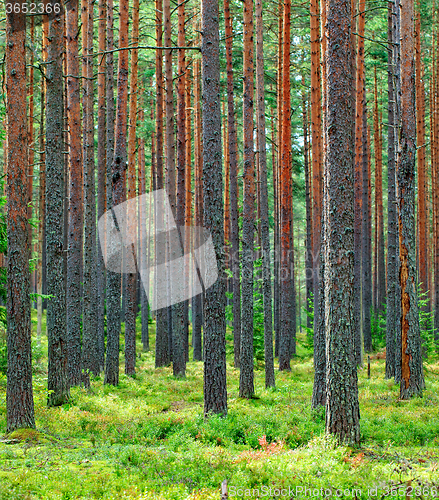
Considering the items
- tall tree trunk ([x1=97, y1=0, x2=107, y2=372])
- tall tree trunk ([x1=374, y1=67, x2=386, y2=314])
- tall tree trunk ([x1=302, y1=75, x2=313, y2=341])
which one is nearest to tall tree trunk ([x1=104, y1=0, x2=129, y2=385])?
tall tree trunk ([x1=97, y1=0, x2=107, y2=372])

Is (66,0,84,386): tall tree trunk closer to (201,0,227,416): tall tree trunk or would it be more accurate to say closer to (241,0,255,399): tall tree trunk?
(241,0,255,399): tall tree trunk

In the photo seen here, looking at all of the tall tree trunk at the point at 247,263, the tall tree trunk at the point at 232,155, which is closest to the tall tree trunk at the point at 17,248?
the tall tree trunk at the point at 247,263

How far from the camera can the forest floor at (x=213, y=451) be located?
5113mm

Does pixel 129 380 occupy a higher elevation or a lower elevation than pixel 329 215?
lower

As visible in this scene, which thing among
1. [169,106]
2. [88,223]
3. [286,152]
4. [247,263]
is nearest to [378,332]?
[286,152]

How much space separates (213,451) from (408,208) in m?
7.48

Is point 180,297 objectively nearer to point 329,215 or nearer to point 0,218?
point 0,218

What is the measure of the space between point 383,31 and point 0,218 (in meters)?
19.6

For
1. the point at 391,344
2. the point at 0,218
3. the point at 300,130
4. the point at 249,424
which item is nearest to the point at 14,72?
the point at 0,218

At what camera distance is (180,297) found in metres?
15.6

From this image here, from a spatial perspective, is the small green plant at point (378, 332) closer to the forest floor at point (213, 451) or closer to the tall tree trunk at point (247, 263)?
the forest floor at point (213, 451)

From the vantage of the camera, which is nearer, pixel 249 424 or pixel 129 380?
pixel 249 424

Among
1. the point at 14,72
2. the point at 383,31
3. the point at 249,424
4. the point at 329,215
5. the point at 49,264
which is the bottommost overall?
the point at 249,424

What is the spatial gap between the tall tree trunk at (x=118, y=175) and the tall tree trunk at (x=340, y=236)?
7.04 metres
